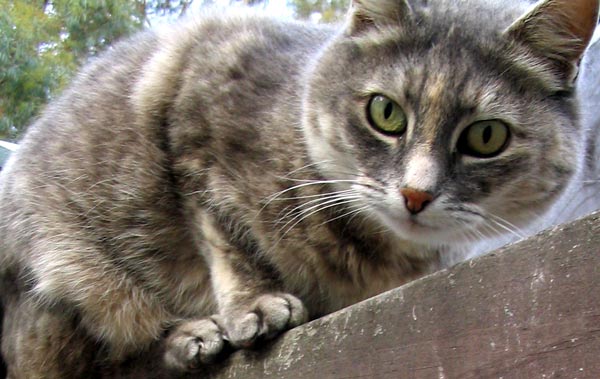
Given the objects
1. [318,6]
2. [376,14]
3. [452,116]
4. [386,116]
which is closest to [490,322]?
[452,116]

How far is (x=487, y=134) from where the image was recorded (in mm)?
1659

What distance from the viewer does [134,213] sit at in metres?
2.13

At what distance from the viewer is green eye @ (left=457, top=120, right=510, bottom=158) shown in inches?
64.4

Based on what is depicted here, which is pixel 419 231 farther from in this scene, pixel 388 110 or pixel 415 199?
pixel 388 110

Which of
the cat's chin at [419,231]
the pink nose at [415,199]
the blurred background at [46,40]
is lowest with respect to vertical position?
the blurred background at [46,40]

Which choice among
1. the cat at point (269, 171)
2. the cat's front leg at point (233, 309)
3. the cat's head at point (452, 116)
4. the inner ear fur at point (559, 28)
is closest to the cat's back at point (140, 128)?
the cat at point (269, 171)

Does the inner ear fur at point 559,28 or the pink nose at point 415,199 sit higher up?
the inner ear fur at point 559,28

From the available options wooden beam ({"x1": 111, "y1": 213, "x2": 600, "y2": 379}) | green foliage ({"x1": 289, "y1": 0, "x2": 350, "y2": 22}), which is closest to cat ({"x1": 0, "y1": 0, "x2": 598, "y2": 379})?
wooden beam ({"x1": 111, "y1": 213, "x2": 600, "y2": 379})

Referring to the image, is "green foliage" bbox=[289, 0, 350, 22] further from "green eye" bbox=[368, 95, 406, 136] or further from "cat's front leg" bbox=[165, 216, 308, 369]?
"green eye" bbox=[368, 95, 406, 136]

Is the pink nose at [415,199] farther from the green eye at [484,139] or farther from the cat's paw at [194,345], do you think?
the cat's paw at [194,345]

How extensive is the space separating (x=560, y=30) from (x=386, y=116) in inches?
16.0

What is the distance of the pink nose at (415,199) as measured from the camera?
1.57 metres

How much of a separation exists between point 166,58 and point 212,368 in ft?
3.01

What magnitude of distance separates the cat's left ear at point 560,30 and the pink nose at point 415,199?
17.2 inches
